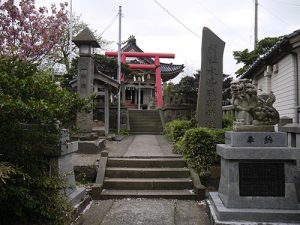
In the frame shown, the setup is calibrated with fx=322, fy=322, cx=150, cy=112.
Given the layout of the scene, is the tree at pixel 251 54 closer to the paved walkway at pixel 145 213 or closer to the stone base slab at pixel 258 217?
the paved walkway at pixel 145 213

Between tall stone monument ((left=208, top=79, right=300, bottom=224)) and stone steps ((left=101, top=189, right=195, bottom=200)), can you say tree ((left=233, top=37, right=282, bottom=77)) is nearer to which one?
stone steps ((left=101, top=189, right=195, bottom=200))

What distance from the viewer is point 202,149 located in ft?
27.7

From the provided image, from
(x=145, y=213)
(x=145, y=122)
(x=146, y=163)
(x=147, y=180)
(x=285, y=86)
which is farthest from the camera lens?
(x=145, y=122)

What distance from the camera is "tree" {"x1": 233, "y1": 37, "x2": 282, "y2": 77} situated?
875 inches

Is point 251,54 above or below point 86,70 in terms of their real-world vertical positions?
above

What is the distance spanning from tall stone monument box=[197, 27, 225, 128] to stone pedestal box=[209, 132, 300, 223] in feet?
19.5

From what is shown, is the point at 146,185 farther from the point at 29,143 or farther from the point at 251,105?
the point at 29,143

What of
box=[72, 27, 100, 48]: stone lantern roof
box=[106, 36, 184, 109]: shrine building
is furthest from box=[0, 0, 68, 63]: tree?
box=[106, 36, 184, 109]: shrine building

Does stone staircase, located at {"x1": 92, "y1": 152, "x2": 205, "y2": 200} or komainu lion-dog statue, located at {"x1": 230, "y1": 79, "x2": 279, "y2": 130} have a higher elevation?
komainu lion-dog statue, located at {"x1": 230, "y1": 79, "x2": 279, "y2": 130}

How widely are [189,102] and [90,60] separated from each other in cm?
1251

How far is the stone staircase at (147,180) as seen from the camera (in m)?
7.34

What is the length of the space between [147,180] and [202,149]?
1666 mm

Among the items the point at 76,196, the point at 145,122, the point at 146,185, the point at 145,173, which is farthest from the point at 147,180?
the point at 145,122

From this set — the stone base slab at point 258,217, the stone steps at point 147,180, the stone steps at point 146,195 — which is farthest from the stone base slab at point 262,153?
the stone steps at point 146,195
